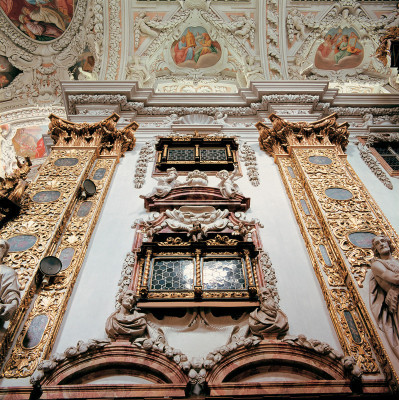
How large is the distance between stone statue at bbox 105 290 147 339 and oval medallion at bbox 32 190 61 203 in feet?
8.87

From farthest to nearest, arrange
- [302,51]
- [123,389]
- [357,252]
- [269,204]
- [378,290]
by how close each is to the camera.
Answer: [302,51]
[269,204]
[357,252]
[378,290]
[123,389]

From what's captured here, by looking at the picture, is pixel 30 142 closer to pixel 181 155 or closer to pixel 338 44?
pixel 181 155

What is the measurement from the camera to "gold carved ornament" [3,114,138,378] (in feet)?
14.9

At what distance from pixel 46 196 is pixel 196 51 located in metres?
7.85

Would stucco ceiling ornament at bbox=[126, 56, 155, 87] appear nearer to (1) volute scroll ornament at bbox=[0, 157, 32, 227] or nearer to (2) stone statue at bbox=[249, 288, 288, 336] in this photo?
(1) volute scroll ornament at bbox=[0, 157, 32, 227]

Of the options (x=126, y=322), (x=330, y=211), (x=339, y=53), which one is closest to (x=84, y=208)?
(x=126, y=322)

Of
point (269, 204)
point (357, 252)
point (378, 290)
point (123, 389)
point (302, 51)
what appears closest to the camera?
point (123, 389)

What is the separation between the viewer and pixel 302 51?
12133 millimetres

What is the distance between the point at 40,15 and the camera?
41.2 ft

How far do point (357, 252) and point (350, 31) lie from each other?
9.64 metres

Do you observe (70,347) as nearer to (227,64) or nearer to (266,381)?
(266,381)

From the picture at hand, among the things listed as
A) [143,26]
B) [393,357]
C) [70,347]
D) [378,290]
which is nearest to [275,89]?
[143,26]

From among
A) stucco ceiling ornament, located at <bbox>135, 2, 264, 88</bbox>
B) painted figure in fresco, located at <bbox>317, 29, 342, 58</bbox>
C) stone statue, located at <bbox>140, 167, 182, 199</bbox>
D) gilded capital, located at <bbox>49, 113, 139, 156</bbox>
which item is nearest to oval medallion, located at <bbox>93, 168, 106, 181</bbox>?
gilded capital, located at <bbox>49, 113, 139, 156</bbox>

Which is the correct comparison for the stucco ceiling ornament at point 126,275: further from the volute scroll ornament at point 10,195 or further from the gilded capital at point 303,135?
the gilded capital at point 303,135
